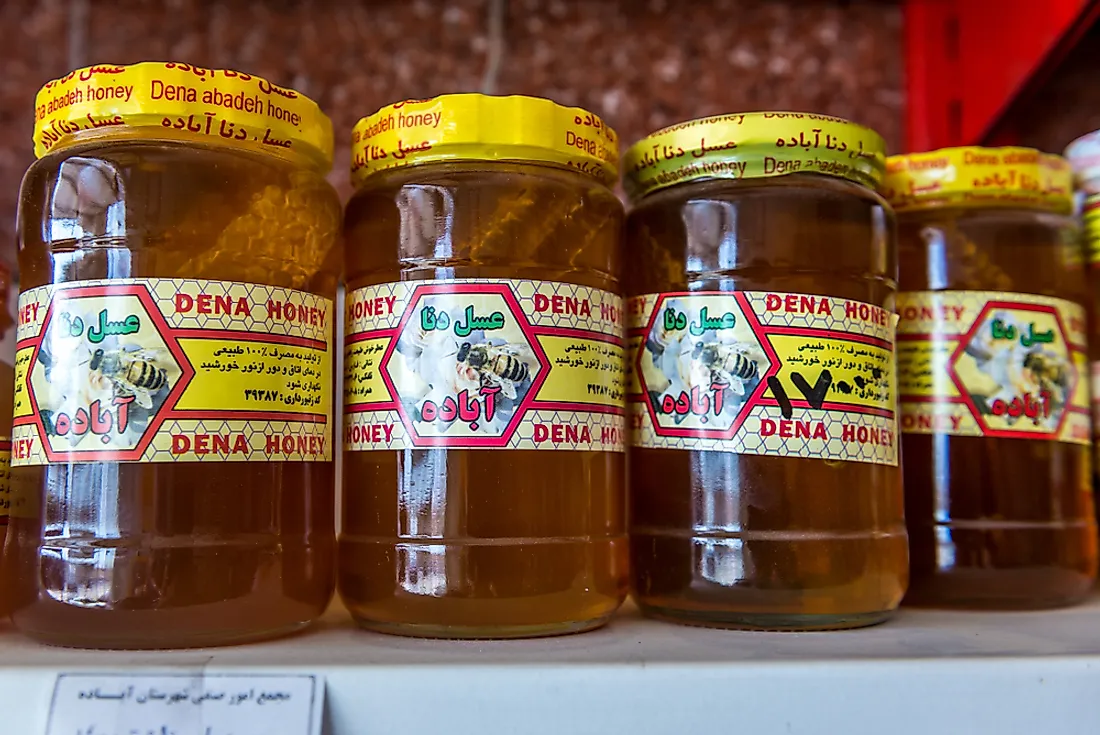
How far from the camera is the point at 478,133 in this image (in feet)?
2.15

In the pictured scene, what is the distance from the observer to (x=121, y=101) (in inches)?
A: 24.3

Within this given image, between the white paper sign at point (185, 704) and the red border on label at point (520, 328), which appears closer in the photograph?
the white paper sign at point (185, 704)

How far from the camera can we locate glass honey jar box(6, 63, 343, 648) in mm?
582

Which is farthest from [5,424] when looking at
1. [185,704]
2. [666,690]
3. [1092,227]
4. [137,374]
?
[1092,227]

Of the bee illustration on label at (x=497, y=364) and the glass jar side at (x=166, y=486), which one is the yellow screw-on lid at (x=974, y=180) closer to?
the bee illustration on label at (x=497, y=364)

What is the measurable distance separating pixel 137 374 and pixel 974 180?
0.62 meters

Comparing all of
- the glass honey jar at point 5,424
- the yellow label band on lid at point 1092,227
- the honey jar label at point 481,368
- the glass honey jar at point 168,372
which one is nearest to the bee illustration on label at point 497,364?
the honey jar label at point 481,368

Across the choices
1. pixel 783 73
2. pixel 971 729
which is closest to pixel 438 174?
pixel 971 729

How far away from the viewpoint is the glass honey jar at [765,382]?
65 cm

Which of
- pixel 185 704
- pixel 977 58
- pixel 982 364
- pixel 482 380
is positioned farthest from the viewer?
pixel 977 58

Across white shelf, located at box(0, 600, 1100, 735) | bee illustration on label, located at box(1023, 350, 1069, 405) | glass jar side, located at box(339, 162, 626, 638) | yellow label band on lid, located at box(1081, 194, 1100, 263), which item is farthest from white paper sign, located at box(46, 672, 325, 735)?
yellow label band on lid, located at box(1081, 194, 1100, 263)

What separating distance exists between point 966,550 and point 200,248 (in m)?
0.58

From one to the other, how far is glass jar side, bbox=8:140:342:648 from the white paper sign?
0.22 ft

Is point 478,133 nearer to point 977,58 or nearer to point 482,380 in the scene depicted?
point 482,380
